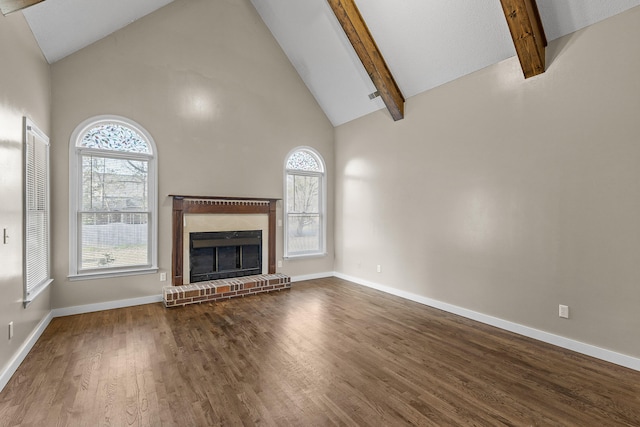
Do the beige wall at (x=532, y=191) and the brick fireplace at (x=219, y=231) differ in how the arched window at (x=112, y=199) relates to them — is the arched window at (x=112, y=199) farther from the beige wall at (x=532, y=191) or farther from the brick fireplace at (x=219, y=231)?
the beige wall at (x=532, y=191)

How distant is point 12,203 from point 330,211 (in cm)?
466

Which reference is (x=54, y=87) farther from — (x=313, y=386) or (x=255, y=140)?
(x=313, y=386)

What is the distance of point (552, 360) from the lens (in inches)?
112

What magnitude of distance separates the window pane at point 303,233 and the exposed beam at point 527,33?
13.3 feet

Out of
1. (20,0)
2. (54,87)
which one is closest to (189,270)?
(54,87)

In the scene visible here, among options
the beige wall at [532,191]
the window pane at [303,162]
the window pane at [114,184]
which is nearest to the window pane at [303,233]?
the window pane at [303,162]

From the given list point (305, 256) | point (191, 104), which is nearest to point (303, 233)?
point (305, 256)

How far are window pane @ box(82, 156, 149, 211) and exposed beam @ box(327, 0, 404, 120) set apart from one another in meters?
3.41

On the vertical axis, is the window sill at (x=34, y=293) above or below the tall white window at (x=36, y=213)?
below

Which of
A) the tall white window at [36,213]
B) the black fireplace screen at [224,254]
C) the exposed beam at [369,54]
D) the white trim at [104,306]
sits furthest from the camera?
the black fireplace screen at [224,254]

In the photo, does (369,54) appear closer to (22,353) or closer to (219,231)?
(219,231)

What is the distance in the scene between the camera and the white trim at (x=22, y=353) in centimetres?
239

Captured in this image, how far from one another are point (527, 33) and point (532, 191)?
62.2 inches

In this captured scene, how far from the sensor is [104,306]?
4203 mm
